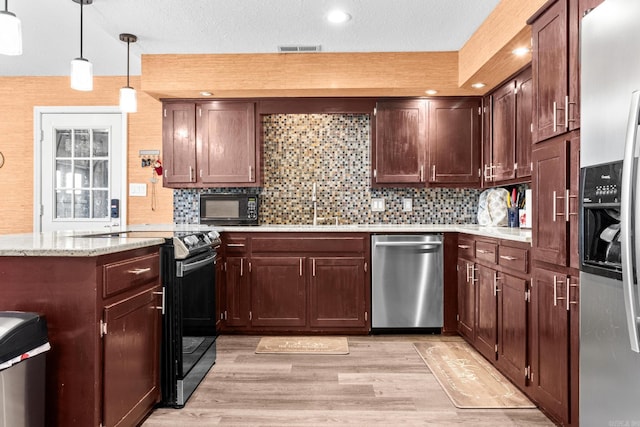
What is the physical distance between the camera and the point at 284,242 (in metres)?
3.84

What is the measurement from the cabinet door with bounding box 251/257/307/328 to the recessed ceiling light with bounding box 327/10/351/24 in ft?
6.25

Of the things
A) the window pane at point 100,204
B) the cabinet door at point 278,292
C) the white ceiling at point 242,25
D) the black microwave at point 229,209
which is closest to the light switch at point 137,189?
the window pane at point 100,204

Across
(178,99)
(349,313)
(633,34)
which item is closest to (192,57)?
(178,99)

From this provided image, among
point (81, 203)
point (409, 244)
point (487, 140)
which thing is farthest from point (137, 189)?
point (487, 140)

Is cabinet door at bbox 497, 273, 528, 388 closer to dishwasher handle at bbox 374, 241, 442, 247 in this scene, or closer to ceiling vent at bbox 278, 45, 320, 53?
dishwasher handle at bbox 374, 241, 442, 247

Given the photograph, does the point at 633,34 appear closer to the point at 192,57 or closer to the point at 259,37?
the point at 259,37

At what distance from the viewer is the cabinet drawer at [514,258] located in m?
2.54

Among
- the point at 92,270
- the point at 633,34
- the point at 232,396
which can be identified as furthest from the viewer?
the point at 232,396

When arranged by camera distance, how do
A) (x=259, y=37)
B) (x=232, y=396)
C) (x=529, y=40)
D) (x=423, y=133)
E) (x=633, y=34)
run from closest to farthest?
1. (x=633, y=34)
2. (x=232, y=396)
3. (x=529, y=40)
4. (x=259, y=37)
5. (x=423, y=133)

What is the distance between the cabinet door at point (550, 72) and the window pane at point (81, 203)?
174 inches

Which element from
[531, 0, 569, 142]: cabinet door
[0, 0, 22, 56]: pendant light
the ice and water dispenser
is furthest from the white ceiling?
the ice and water dispenser

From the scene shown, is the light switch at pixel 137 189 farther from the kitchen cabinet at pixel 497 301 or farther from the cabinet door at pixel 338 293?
the kitchen cabinet at pixel 497 301

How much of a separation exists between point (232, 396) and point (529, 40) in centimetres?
284

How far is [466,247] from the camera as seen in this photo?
3586 mm
